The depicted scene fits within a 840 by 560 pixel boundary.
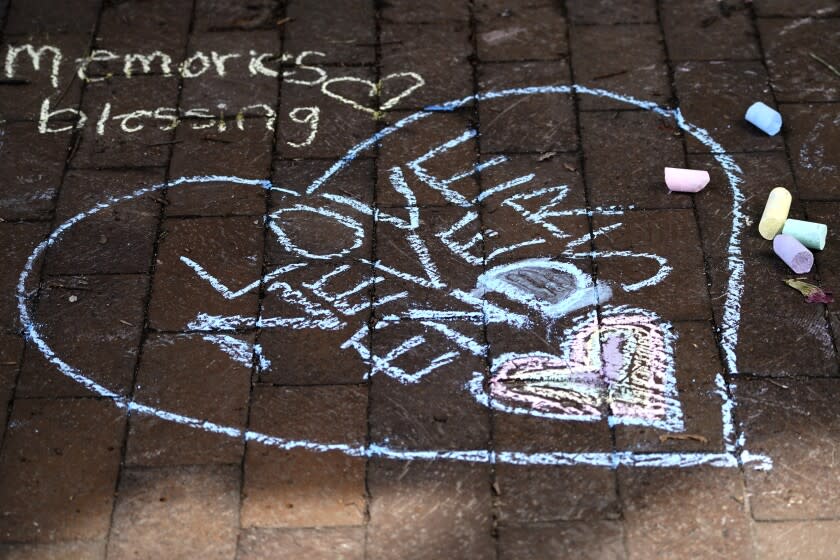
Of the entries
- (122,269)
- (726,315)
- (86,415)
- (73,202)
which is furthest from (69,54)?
(726,315)

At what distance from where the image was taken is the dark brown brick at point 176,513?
306cm

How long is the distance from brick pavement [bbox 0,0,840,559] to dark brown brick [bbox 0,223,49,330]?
0.01m

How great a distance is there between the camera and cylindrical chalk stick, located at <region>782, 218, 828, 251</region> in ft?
11.8

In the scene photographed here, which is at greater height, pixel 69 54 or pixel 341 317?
pixel 69 54

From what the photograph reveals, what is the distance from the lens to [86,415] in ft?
10.8

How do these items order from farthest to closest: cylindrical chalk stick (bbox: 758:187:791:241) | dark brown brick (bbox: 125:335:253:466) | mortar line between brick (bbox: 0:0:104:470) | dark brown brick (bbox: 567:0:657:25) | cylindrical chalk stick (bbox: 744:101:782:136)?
dark brown brick (bbox: 567:0:657:25), cylindrical chalk stick (bbox: 744:101:782:136), cylindrical chalk stick (bbox: 758:187:791:241), mortar line between brick (bbox: 0:0:104:470), dark brown brick (bbox: 125:335:253:466)

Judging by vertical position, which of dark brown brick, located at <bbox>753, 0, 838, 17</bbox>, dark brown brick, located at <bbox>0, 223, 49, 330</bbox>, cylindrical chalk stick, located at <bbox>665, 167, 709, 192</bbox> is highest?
dark brown brick, located at <bbox>753, 0, 838, 17</bbox>

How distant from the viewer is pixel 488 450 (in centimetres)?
320

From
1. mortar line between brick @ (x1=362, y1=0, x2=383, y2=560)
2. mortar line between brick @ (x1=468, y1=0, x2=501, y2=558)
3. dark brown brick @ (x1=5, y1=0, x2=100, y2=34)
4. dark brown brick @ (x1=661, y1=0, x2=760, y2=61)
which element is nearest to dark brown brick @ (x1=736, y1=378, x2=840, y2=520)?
mortar line between brick @ (x1=468, y1=0, x2=501, y2=558)

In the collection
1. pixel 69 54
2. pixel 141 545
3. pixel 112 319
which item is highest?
pixel 69 54

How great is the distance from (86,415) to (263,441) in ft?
2.02

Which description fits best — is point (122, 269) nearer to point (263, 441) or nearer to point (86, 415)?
point (86, 415)

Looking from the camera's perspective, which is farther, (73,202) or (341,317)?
(73,202)

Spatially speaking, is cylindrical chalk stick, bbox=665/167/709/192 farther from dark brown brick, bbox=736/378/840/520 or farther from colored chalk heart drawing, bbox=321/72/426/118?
colored chalk heart drawing, bbox=321/72/426/118
